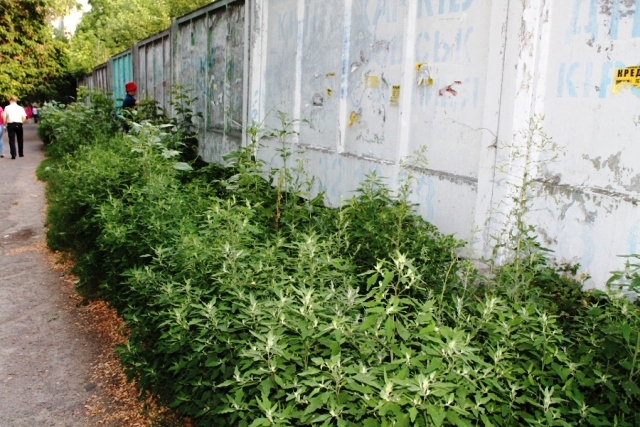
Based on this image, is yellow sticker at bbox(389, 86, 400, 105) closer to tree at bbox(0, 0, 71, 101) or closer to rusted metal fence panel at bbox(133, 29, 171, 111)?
rusted metal fence panel at bbox(133, 29, 171, 111)

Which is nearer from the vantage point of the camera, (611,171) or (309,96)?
(611,171)

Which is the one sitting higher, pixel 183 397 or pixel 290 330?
pixel 290 330

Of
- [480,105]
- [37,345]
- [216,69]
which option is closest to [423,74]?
[480,105]

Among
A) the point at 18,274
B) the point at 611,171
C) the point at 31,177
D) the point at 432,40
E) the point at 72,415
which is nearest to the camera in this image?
the point at 611,171

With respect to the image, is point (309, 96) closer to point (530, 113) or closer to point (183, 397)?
point (530, 113)

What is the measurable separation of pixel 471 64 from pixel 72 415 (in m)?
3.54

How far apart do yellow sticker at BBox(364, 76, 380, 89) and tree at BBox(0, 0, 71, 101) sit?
79.0 feet

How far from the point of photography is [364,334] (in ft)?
8.05

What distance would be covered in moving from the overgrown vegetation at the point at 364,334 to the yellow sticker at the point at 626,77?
1034 millimetres

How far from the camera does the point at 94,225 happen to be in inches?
226

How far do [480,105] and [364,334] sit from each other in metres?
2.59

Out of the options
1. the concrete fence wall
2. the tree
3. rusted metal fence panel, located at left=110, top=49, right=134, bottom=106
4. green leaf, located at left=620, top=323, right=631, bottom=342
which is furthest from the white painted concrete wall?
the tree

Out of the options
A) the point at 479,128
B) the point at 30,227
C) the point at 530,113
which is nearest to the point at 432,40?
the point at 479,128

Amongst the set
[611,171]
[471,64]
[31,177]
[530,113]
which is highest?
[471,64]
